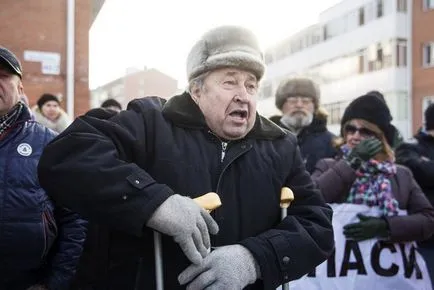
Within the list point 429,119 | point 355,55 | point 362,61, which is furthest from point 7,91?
point 355,55

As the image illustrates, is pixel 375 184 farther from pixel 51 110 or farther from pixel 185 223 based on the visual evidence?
pixel 51 110

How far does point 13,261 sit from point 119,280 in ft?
2.85

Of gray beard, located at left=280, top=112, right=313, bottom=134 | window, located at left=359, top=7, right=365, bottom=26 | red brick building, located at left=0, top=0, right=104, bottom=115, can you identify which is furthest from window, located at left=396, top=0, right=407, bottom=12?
gray beard, located at left=280, top=112, right=313, bottom=134

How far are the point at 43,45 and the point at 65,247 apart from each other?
891cm

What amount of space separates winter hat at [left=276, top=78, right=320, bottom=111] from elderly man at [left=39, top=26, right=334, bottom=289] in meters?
2.67

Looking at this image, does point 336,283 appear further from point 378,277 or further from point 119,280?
point 119,280

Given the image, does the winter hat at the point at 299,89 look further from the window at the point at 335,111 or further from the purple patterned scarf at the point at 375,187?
the window at the point at 335,111

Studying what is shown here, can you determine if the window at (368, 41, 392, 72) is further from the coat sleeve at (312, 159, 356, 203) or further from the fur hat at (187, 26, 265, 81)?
the fur hat at (187, 26, 265, 81)

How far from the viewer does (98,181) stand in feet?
5.96

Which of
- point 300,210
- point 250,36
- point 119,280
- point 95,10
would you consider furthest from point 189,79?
point 95,10

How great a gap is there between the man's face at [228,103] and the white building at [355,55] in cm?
2496

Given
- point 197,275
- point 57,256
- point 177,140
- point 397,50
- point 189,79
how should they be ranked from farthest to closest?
point 397,50 → point 57,256 → point 189,79 → point 177,140 → point 197,275

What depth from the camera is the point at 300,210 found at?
2195 mm

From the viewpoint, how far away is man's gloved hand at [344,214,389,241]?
3.52 metres
